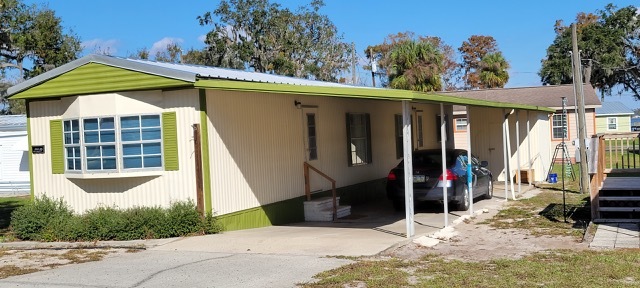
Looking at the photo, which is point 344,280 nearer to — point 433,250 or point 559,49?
point 433,250

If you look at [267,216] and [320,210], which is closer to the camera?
[267,216]

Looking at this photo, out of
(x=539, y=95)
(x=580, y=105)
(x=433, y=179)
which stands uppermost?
(x=539, y=95)

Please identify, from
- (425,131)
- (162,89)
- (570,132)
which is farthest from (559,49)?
(162,89)

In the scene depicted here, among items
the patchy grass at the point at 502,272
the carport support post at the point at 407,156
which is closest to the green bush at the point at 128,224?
the carport support post at the point at 407,156

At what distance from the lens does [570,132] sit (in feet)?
97.6

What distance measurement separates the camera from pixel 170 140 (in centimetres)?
1137

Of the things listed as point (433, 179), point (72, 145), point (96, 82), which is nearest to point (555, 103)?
point (433, 179)

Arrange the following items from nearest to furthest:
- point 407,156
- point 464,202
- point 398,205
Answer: point 407,156 → point 464,202 → point 398,205

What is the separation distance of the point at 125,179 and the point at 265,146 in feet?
8.81

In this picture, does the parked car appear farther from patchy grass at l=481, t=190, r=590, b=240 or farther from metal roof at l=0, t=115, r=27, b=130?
metal roof at l=0, t=115, r=27, b=130

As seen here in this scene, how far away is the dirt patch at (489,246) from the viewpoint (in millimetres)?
9102

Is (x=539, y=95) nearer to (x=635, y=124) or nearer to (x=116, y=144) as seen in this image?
(x=116, y=144)

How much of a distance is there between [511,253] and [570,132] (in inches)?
880

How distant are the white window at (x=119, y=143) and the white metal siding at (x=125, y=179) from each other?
0.66 ft
